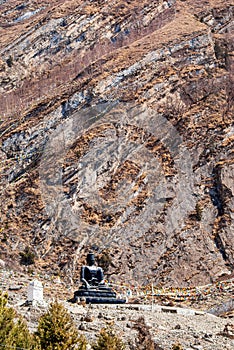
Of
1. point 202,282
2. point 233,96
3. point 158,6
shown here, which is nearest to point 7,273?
point 202,282

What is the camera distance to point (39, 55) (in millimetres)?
72375

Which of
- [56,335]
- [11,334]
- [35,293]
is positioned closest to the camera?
[11,334]

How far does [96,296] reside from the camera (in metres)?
27.4

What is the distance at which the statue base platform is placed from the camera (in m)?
26.8

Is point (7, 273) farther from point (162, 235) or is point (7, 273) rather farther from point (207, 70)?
point (207, 70)

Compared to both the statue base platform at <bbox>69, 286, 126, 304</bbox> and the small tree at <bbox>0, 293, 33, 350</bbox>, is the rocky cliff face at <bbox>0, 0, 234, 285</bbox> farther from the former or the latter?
the small tree at <bbox>0, 293, 33, 350</bbox>

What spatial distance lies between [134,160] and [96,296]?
2331 cm

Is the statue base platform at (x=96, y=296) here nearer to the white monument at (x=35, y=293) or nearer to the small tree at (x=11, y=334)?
the white monument at (x=35, y=293)

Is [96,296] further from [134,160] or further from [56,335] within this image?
[134,160]

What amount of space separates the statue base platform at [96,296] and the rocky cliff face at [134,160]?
11658mm

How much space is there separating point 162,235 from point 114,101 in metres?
14.5

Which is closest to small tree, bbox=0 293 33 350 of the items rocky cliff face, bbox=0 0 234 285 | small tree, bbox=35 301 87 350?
small tree, bbox=35 301 87 350

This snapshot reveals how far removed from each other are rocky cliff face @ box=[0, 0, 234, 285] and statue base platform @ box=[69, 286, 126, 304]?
1166cm

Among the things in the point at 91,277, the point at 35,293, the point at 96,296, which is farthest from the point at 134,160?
the point at 35,293
